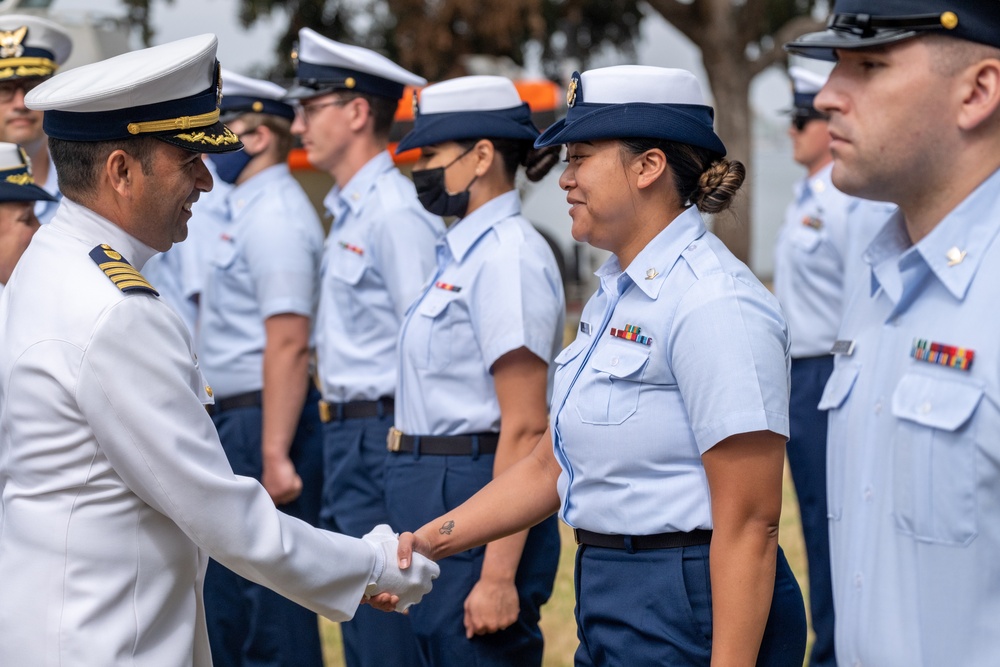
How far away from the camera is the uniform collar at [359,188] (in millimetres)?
4180

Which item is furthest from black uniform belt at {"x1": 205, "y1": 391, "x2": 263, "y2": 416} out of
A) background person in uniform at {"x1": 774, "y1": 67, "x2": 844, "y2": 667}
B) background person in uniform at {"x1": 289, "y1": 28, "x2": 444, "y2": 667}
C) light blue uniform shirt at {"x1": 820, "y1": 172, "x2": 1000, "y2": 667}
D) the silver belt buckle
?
light blue uniform shirt at {"x1": 820, "y1": 172, "x2": 1000, "y2": 667}

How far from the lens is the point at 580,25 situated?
22.1 m

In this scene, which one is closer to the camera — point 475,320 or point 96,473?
point 96,473

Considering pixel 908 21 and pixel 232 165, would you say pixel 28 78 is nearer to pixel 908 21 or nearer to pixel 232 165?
pixel 232 165

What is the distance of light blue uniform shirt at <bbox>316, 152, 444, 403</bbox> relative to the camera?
12.9 feet

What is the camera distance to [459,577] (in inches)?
128

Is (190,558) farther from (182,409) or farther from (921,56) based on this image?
(921,56)

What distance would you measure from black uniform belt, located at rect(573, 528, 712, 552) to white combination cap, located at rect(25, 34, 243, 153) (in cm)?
114

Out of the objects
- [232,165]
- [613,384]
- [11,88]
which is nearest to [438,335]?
[613,384]

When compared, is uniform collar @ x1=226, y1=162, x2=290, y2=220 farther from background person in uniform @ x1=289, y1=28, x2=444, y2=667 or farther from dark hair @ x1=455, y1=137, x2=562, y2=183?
dark hair @ x1=455, y1=137, x2=562, y2=183

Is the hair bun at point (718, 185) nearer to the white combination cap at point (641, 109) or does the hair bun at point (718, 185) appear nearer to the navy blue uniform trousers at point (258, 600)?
the white combination cap at point (641, 109)

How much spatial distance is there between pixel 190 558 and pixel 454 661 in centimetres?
116

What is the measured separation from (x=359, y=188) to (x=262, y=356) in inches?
33.4

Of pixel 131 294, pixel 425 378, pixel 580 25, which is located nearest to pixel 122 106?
pixel 131 294
